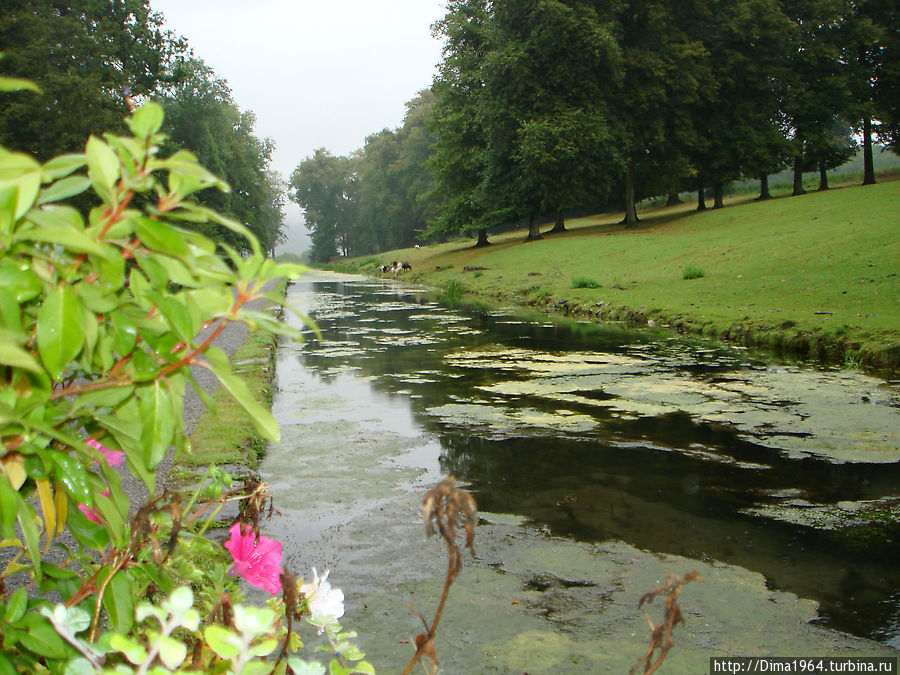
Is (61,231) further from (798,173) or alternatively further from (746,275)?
(798,173)

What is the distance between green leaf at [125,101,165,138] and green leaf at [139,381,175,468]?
0.35 meters

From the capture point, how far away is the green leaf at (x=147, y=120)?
961 millimetres

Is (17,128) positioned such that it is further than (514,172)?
No

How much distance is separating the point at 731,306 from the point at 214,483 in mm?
14774

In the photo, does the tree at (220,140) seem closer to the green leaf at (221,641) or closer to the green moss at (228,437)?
the green moss at (228,437)

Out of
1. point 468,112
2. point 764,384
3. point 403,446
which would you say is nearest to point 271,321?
point 403,446

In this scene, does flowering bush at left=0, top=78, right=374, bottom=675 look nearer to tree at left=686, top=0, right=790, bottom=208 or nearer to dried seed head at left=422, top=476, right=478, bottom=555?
dried seed head at left=422, top=476, right=478, bottom=555

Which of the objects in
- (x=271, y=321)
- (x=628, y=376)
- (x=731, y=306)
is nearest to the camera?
(x=271, y=321)

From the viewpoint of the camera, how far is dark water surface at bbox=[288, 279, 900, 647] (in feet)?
14.0

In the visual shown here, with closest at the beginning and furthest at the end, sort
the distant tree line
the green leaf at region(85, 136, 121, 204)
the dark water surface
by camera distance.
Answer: the green leaf at region(85, 136, 121, 204) → the dark water surface → the distant tree line

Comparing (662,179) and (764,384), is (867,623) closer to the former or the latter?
(764,384)

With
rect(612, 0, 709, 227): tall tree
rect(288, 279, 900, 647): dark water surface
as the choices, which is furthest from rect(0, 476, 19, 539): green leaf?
rect(612, 0, 709, 227): tall tree

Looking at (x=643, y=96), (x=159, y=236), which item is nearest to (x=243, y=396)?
(x=159, y=236)

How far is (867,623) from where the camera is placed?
3418mm
